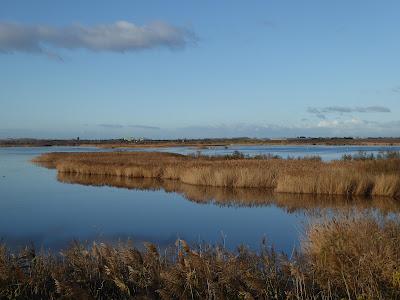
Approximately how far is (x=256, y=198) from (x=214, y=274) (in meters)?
12.0

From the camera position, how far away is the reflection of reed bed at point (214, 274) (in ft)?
18.6

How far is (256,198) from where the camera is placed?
17969 millimetres

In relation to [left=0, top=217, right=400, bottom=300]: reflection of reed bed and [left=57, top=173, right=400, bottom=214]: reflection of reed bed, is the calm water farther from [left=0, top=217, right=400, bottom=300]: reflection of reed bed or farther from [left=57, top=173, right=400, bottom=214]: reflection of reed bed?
[left=0, top=217, right=400, bottom=300]: reflection of reed bed

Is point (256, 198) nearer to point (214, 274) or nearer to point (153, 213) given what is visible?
point (153, 213)

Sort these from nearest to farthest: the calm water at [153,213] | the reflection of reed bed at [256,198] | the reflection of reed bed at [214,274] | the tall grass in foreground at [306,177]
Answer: the reflection of reed bed at [214,274] < the calm water at [153,213] < the reflection of reed bed at [256,198] < the tall grass in foreground at [306,177]

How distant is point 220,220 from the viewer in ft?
44.7

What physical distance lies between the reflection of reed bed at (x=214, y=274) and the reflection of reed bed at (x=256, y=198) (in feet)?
21.3

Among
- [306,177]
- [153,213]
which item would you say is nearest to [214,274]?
[153,213]

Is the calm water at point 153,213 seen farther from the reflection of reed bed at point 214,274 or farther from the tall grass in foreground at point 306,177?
the reflection of reed bed at point 214,274

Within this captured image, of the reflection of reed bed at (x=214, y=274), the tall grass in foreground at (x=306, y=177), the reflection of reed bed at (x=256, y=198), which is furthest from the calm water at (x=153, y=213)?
the reflection of reed bed at (x=214, y=274)

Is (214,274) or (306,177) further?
(306,177)

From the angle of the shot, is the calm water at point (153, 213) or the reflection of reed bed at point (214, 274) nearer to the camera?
the reflection of reed bed at point (214, 274)

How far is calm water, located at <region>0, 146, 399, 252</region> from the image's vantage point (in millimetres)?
11094

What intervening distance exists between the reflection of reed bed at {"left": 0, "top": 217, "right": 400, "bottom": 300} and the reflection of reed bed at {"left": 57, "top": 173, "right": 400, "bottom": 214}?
650 centimetres
